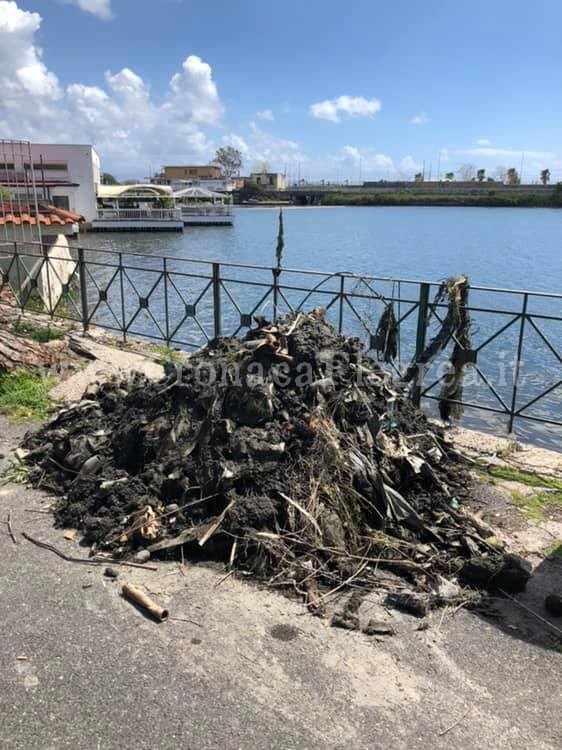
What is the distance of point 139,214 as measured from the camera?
58656mm

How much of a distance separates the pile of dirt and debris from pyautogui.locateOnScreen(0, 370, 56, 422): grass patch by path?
4.31 ft

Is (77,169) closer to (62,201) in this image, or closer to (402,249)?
(62,201)

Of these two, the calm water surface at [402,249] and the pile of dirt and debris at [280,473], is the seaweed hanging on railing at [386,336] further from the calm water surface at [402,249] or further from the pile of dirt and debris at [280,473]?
the calm water surface at [402,249]

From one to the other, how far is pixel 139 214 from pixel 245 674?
59.2 m

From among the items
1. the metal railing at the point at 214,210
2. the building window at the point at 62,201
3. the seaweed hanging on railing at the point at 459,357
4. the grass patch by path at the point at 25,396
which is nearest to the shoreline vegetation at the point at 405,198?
the metal railing at the point at 214,210

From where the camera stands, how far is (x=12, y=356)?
8266mm

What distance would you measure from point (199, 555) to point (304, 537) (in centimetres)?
71

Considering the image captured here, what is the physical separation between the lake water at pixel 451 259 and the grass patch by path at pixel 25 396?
4.09 meters

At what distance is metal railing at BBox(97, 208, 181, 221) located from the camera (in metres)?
57.4

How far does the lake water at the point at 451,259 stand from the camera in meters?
11.1

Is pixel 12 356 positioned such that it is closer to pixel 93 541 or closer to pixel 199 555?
pixel 93 541

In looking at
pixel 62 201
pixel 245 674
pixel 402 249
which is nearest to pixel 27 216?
pixel 245 674

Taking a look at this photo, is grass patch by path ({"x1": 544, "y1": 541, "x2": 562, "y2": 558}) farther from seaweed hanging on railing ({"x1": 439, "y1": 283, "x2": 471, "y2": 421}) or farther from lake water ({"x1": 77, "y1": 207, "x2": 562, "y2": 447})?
lake water ({"x1": 77, "y1": 207, "x2": 562, "y2": 447})

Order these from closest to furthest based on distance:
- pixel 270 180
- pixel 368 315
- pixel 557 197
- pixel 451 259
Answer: pixel 368 315 → pixel 451 259 → pixel 557 197 → pixel 270 180
